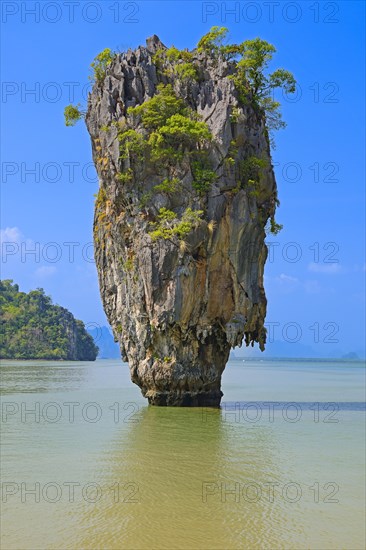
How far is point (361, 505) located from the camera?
921cm

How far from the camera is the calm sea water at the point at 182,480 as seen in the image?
7824mm

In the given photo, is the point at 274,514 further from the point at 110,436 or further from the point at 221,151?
the point at 221,151

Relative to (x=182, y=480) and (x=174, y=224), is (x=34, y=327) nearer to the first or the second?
(x=174, y=224)

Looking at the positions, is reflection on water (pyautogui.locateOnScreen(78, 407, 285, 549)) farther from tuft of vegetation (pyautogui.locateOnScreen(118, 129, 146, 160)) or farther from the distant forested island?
the distant forested island

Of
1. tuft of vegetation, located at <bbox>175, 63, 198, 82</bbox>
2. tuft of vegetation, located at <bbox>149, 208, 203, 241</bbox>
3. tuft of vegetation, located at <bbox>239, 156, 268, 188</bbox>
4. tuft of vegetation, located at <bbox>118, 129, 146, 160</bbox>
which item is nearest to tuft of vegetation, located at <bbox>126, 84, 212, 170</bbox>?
tuft of vegetation, located at <bbox>118, 129, 146, 160</bbox>

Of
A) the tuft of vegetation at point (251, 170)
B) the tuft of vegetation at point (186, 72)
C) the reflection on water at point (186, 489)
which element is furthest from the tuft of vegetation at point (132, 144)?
the reflection on water at point (186, 489)

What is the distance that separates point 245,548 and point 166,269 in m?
12.7

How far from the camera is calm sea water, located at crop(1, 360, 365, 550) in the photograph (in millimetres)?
7824

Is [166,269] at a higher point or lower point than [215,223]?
lower

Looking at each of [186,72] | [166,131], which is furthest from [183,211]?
[186,72]

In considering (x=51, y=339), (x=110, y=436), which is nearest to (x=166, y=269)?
(x=110, y=436)

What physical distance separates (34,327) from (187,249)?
75586 millimetres

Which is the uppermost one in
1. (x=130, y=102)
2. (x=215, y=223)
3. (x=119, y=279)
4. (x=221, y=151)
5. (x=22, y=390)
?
(x=130, y=102)

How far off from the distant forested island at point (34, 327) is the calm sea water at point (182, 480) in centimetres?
7164
